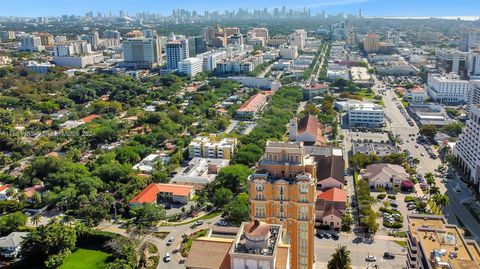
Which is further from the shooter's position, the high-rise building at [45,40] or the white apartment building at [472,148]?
the high-rise building at [45,40]

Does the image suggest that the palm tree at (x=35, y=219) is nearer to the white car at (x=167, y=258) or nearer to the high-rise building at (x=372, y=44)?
the white car at (x=167, y=258)

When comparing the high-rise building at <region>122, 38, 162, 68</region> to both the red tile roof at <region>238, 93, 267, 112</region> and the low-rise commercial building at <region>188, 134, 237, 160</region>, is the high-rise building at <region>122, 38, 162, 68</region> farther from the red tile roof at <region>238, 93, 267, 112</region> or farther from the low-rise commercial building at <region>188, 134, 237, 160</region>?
the low-rise commercial building at <region>188, 134, 237, 160</region>

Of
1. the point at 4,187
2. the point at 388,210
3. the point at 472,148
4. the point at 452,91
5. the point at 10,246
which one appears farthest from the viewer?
the point at 452,91

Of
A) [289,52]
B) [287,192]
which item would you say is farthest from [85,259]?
Answer: [289,52]

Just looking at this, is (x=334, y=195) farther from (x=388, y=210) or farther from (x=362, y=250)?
(x=362, y=250)

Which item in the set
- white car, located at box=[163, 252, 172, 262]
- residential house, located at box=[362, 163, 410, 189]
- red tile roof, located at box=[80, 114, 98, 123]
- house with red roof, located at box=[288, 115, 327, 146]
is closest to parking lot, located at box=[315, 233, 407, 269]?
residential house, located at box=[362, 163, 410, 189]

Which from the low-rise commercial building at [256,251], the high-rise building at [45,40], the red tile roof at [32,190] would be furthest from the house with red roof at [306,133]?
the high-rise building at [45,40]
